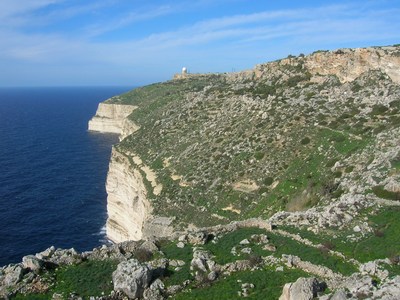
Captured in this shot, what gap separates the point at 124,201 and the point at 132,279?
49.7m

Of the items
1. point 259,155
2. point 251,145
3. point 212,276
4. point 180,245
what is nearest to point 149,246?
point 180,245

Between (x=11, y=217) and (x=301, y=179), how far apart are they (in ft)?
177

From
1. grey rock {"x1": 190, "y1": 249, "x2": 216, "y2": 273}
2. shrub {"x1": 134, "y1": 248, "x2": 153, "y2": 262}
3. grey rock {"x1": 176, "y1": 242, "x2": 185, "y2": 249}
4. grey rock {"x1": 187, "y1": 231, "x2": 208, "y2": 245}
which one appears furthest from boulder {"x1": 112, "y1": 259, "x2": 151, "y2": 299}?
Result: grey rock {"x1": 187, "y1": 231, "x2": 208, "y2": 245}

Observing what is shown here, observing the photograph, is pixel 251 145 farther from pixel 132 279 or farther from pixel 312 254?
pixel 132 279

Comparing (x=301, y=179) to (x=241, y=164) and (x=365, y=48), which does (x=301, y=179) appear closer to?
(x=241, y=164)

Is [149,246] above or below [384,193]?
below

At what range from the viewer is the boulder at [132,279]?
2234 centimetres

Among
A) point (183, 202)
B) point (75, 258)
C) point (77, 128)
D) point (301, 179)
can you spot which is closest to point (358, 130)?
point (301, 179)

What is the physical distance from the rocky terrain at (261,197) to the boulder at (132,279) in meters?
0.07

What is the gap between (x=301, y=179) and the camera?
148ft

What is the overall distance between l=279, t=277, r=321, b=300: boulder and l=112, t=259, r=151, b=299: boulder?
755 centimetres

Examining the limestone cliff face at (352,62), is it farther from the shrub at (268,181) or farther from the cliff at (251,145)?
the shrub at (268,181)

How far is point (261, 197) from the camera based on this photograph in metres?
46.3

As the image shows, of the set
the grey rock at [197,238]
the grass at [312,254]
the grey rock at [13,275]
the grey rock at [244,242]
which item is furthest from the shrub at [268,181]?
the grey rock at [13,275]
